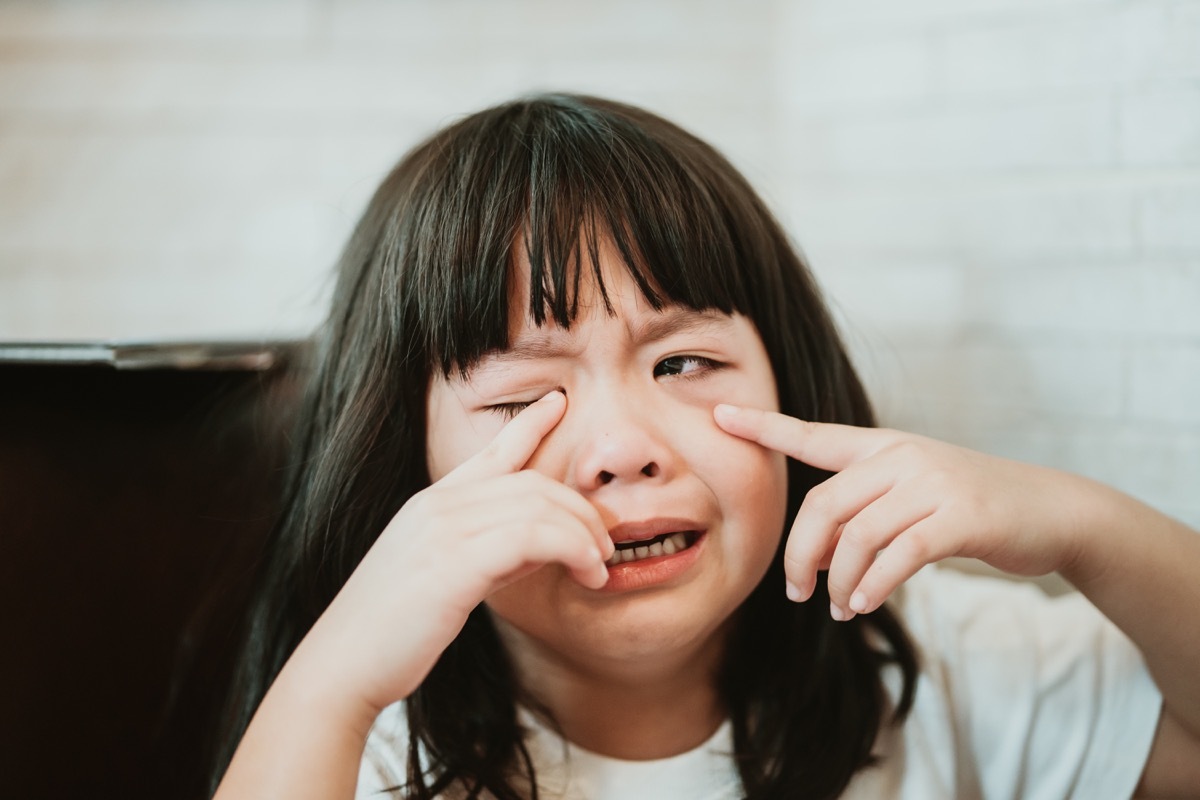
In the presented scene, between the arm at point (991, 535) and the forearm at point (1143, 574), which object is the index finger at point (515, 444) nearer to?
the arm at point (991, 535)

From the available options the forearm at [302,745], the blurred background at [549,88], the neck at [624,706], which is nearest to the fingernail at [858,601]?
the neck at [624,706]

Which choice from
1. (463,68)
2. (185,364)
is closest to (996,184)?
(463,68)

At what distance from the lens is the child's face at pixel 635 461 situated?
0.72 metres

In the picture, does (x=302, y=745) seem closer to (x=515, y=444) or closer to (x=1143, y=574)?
(x=515, y=444)

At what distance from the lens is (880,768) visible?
89 cm

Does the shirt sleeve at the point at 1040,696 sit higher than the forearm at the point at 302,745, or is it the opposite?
the forearm at the point at 302,745

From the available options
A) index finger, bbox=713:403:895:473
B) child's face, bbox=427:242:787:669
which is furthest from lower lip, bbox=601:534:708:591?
index finger, bbox=713:403:895:473

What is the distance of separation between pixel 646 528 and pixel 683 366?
149 mm

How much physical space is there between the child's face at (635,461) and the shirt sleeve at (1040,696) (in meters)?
0.29

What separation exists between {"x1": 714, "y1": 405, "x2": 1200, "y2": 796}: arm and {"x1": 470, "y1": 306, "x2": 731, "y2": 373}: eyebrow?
3.0 inches

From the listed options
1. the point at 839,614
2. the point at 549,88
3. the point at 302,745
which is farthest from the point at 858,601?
the point at 549,88

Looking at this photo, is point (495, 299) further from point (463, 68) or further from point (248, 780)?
point (463, 68)

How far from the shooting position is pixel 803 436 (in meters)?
0.77

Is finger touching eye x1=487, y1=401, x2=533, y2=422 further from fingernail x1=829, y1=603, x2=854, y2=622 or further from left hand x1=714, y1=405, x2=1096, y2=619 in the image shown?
fingernail x1=829, y1=603, x2=854, y2=622
